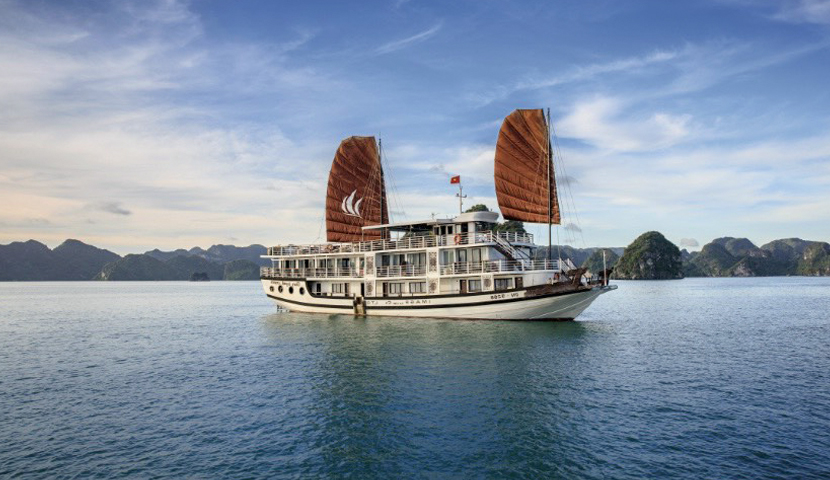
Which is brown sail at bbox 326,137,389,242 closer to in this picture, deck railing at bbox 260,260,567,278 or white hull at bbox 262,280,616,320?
deck railing at bbox 260,260,567,278

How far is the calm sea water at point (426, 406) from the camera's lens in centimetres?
1418

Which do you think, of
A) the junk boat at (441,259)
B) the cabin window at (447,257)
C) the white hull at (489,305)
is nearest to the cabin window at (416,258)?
the junk boat at (441,259)

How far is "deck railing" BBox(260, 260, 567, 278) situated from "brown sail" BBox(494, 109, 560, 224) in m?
6.16

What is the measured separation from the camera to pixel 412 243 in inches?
1731

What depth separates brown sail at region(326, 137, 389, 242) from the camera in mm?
55156

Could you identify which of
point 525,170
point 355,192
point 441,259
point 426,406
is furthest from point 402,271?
point 426,406

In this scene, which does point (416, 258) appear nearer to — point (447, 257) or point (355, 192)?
point (447, 257)

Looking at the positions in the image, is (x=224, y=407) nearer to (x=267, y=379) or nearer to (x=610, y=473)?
(x=267, y=379)

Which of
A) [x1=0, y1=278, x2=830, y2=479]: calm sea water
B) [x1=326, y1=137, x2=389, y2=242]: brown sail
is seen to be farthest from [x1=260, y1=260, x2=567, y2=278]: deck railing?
[x1=326, y1=137, x2=389, y2=242]: brown sail

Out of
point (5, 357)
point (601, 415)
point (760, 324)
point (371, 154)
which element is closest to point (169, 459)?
point (601, 415)

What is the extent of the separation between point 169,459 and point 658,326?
40230 millimetres

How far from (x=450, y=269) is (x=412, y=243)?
454 centimetres

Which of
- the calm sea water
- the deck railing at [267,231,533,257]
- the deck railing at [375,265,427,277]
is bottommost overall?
the calm sea water

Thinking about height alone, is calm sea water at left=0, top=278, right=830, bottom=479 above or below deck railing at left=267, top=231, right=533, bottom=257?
below
